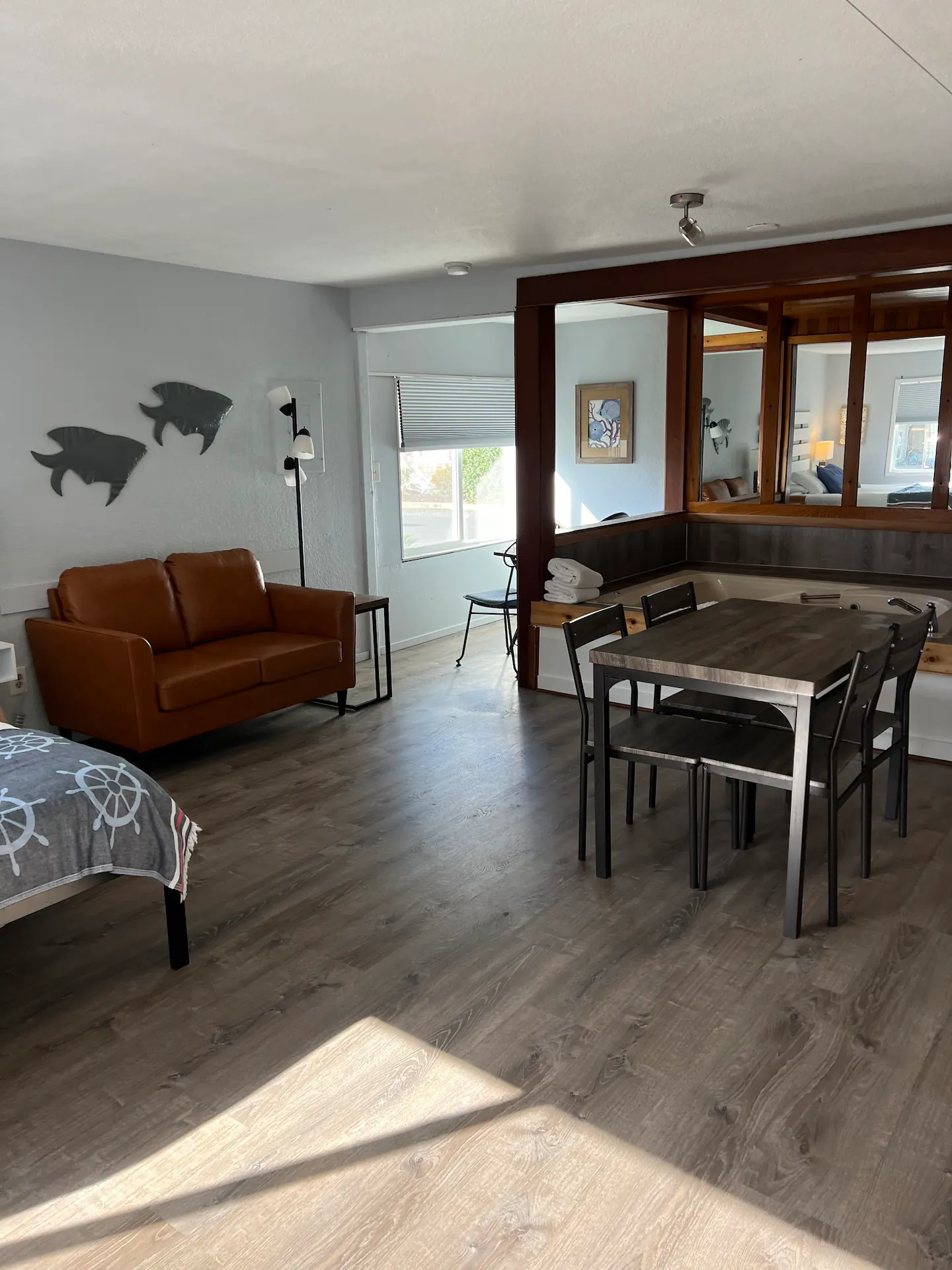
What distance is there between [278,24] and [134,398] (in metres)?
3.11

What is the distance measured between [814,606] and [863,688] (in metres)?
1.98

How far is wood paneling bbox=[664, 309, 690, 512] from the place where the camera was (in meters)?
6.41

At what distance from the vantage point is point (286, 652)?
4684mm

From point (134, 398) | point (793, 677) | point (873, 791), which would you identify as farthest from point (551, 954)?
point (134, 398)

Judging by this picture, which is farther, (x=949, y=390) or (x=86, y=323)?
(x=949, y=390)

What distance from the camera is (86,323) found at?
4.55 m

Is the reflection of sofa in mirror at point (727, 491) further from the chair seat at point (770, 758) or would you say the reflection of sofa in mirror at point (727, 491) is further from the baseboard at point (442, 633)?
the chair seat at point (770, 758)

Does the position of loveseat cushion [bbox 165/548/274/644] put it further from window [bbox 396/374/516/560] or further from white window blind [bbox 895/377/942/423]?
white window blind [bbox 895/377/942/423]

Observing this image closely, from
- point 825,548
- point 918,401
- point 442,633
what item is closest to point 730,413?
point 825,548

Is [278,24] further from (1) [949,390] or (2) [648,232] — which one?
(1) [949,390]

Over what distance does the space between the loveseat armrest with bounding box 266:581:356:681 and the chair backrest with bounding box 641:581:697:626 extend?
174 centimetres

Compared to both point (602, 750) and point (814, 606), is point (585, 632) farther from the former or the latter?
point (814, 606)

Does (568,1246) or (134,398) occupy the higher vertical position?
(134,398)

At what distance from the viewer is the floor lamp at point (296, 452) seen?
530cm
